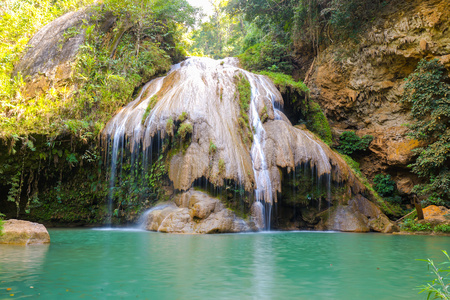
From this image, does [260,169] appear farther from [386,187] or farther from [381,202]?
[386,187]

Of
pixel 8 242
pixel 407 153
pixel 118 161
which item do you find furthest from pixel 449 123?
pixel 8 242

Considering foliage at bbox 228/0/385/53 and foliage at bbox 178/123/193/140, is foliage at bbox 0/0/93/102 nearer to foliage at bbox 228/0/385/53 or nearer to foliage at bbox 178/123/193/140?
foliage at bbox 178/123/193/140

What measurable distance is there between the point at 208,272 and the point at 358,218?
29.1 ft

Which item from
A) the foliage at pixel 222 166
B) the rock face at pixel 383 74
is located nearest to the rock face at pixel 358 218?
the rock face at pixel 383 74

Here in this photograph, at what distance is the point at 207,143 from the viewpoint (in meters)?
10.6

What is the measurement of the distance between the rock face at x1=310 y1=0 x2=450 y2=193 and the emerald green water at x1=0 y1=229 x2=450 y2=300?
394 inches

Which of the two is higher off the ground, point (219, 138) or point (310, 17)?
point (310, 17)

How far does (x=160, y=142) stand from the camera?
11.3m

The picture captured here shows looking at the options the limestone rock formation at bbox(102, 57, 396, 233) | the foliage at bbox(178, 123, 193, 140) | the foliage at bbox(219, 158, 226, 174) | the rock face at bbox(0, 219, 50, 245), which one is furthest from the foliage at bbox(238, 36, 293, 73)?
the rock face at bbox(0, 219, 50, 245)

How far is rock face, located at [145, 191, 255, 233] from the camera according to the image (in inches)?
358

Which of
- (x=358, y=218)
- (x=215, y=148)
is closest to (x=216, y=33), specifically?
(x=215, y=148)

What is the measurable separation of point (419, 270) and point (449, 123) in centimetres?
1081

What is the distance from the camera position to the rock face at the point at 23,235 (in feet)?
19.9

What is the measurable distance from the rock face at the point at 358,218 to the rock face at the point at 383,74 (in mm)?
3776
